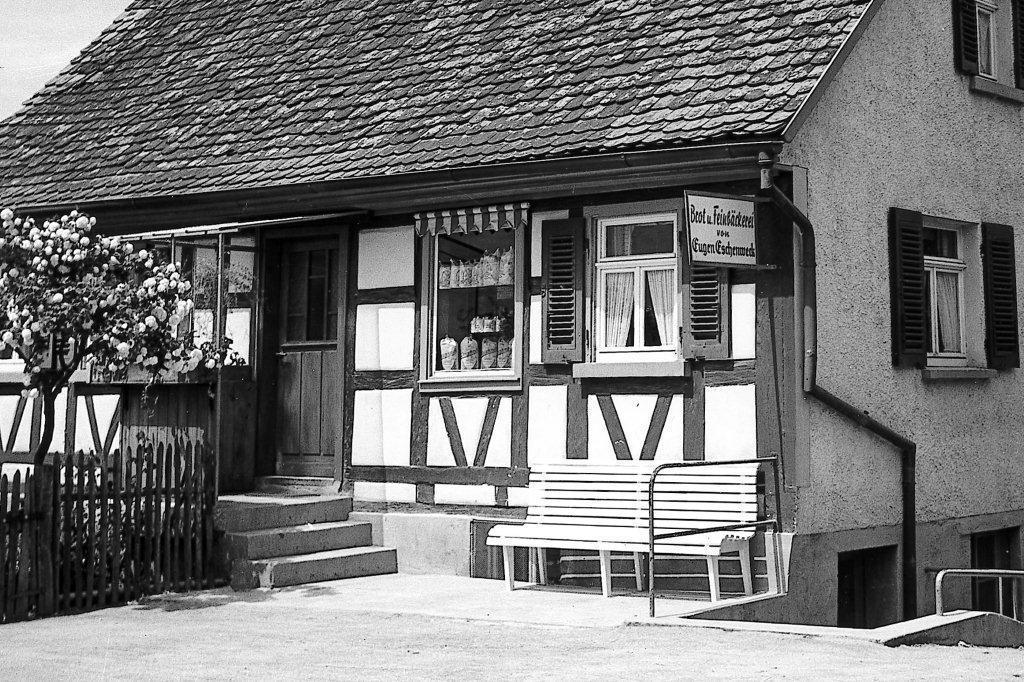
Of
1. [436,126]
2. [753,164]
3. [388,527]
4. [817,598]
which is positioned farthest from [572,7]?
[817,598]

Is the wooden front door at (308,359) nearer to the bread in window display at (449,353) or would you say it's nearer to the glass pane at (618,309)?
the bread in window display at (449,353)

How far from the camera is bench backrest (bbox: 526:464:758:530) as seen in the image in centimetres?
1085

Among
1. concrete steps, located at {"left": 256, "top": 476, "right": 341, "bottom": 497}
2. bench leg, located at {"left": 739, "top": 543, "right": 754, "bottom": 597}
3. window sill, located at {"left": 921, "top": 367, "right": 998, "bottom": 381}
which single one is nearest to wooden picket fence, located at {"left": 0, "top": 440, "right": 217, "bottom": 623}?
concrete steps, located at {"left": 256, "top": 476, "right": 341, "bottom": 497}

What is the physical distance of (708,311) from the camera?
1131 cm

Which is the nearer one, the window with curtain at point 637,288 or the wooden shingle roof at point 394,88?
the wooden shingle roof at point 394,88

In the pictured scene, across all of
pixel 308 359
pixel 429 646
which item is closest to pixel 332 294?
pixel 308 359

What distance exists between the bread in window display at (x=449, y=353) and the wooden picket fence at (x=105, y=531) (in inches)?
93.8

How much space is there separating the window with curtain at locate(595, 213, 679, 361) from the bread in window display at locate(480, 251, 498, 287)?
44.2 inches

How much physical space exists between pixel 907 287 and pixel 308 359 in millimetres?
5597

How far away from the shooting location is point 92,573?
34.3 ft

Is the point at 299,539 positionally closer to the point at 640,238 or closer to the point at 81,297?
the point at 81,297

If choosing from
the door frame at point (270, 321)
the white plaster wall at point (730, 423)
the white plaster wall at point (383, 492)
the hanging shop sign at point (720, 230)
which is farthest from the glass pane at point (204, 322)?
the hanging shop sign at point (720, 230)

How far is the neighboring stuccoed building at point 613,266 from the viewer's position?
36.6 ft

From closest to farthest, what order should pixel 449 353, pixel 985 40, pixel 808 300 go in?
pixel 808 300 → pixel 449 353 → pixel 985 40
